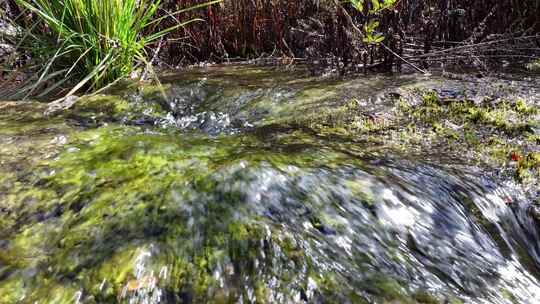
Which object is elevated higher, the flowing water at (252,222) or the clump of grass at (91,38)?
the clump of grass at (91,38)

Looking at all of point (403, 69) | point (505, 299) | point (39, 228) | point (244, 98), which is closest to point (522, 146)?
point (505, 299)

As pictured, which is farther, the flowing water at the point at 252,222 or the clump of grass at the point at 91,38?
the clump of grass at the point at 91,38

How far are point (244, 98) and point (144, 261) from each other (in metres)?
1.89

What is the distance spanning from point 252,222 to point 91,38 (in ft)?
7.50

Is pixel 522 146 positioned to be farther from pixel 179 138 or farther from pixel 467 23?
pixel 467 23

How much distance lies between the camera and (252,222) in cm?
155

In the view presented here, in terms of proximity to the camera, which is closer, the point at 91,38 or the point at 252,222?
the point at 252,222

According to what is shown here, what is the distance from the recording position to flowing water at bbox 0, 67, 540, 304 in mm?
1381

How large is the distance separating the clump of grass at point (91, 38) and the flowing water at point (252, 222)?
0.85 m

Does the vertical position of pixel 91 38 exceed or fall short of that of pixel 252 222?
it exceeds it

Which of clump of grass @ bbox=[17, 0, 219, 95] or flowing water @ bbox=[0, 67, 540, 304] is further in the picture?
clump of grass @ bbox=[17, 0, 219, 95]

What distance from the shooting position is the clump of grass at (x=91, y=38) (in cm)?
315

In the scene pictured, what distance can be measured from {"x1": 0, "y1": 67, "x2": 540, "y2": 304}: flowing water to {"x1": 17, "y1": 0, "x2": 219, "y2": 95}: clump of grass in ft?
2.79

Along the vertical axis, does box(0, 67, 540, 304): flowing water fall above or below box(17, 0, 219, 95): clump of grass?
below
